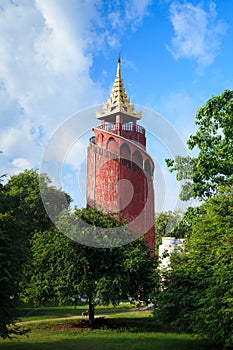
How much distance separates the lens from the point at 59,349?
12.1 metres

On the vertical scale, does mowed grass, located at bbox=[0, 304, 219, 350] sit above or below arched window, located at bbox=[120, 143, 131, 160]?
below

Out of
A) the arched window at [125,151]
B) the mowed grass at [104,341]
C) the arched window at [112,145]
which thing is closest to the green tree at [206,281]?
the mowed grass at [104,341]

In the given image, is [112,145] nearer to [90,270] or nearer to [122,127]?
[122,127]

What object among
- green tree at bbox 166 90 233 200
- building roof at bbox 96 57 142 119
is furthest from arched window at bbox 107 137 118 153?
green tree at bbox 166 90 233 200

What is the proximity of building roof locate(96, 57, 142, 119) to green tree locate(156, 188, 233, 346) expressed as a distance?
21.9 metres

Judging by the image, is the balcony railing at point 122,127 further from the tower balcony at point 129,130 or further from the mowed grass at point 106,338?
the mowed grass at point 106,338

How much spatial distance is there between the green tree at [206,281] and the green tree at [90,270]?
2827mm

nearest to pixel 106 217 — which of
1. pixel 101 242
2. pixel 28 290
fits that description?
pixel 101 242

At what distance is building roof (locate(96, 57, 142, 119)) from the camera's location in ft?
113

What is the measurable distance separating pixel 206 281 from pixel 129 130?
2352 cm

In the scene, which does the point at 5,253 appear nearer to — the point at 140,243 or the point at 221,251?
the point at 221,251

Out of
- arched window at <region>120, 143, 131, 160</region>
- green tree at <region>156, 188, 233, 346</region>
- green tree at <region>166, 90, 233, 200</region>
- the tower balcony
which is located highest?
the tower balcony

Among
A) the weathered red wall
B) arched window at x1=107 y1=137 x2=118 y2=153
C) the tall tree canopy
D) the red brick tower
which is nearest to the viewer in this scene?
the tall tree canopy

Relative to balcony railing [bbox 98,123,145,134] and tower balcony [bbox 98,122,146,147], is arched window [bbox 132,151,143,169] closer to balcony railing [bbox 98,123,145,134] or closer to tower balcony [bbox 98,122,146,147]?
tower balcony [bbox 98,122,146,147]
